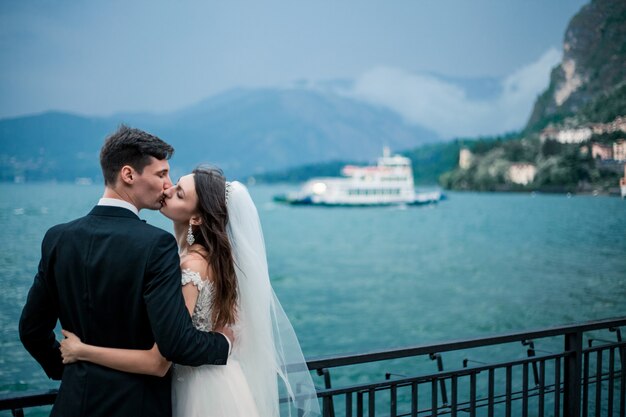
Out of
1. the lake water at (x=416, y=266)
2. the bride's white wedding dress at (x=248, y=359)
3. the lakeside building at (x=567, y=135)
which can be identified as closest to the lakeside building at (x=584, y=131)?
the lakeside building at (x=567, y=135)

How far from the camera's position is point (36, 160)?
1534 centimetres

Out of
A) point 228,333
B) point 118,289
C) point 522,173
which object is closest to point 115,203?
point 118,289

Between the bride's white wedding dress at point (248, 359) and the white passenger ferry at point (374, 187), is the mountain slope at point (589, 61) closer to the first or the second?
the bride's white wedding dress at point (248, 359)

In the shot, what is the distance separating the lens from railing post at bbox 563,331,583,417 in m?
2.16

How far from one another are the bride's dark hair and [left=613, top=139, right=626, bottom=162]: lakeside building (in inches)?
341

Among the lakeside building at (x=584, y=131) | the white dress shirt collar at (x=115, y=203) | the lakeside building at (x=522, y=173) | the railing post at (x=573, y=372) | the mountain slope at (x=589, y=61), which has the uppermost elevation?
the mountain slope at (x=589, y=61)

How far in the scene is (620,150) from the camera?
8.80m

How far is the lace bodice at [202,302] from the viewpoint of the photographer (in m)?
1.22

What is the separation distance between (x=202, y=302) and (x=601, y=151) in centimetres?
949

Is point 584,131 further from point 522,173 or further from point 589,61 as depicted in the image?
point 522,173

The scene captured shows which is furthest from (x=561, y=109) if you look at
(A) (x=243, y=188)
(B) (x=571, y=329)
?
(A) (x=243, y=188)

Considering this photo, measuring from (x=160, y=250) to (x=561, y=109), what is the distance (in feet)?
42.1

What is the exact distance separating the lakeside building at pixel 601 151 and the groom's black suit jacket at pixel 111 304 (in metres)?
9.32

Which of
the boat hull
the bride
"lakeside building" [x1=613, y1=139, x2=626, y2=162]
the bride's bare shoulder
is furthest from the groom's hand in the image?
the boat hull
